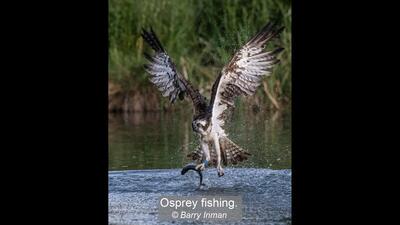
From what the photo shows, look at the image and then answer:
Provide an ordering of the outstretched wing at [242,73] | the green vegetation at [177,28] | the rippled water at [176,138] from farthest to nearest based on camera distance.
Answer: the green vegetation at [177,28] → the rippled water at [176,138] → the outstretched wing at [242,73]

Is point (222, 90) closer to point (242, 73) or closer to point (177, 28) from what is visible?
point (242, 73)

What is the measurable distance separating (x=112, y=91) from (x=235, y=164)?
4316 millimetres

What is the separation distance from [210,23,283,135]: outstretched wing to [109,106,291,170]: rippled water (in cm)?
14

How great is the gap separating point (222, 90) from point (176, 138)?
2.22m

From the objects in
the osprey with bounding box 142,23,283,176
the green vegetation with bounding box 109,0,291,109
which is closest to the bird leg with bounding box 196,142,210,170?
the osprey with bounding box 142,23,283,176

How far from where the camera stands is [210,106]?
16.7 feet

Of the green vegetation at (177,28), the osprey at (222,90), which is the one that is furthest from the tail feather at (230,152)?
the green vegetation at (177,28)

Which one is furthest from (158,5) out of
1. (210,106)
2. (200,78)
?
(210,106)

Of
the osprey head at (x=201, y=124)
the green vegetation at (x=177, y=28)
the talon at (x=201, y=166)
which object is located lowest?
the talon at (x=201, y=166)

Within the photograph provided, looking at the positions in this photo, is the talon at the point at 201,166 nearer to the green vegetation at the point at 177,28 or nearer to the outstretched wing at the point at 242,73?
the outstretched wing at the point at 242,73

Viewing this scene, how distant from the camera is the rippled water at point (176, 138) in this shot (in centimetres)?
552

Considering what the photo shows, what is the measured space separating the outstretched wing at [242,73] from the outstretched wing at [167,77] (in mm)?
101

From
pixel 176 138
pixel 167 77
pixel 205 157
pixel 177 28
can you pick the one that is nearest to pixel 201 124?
pixel 205 157

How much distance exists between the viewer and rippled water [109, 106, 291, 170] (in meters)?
5.52
